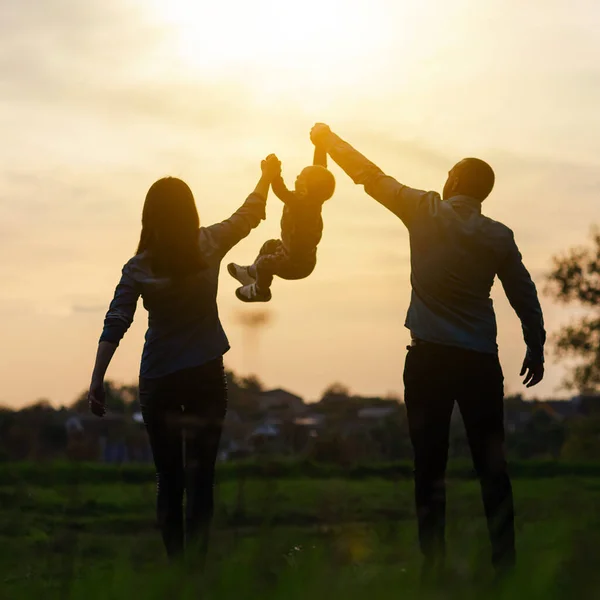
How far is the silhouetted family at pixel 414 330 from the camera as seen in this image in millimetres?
5234

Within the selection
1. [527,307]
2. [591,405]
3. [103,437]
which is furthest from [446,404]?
[591,405]

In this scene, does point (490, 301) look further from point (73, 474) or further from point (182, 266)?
point (73, 474)

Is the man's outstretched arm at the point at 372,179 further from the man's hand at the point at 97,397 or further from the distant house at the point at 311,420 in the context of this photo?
the distant house at the point at 311,420

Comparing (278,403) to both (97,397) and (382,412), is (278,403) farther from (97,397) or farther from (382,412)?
(97,397)

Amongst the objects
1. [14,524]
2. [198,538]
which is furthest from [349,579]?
[14,524]

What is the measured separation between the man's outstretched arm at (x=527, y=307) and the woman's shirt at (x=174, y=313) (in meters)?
1.49

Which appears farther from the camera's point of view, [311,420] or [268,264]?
[268,264]

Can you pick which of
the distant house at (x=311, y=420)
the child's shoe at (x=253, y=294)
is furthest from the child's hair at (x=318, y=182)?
the distant house at (x=311, y=420)

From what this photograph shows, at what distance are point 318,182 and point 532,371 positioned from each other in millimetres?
1633

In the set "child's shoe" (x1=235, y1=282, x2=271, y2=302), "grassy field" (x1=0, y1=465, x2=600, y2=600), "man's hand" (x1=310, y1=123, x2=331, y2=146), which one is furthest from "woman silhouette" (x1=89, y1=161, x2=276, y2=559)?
"grassy field" (x1=0, y1=465, x2=600, y2=600)

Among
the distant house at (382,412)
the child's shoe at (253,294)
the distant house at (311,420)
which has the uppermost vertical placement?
the child's shoe at (253,294)

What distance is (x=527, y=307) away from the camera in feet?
18.4

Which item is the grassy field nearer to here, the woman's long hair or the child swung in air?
the woman's long hair

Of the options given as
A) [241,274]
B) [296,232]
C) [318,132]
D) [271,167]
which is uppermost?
[318,132]
